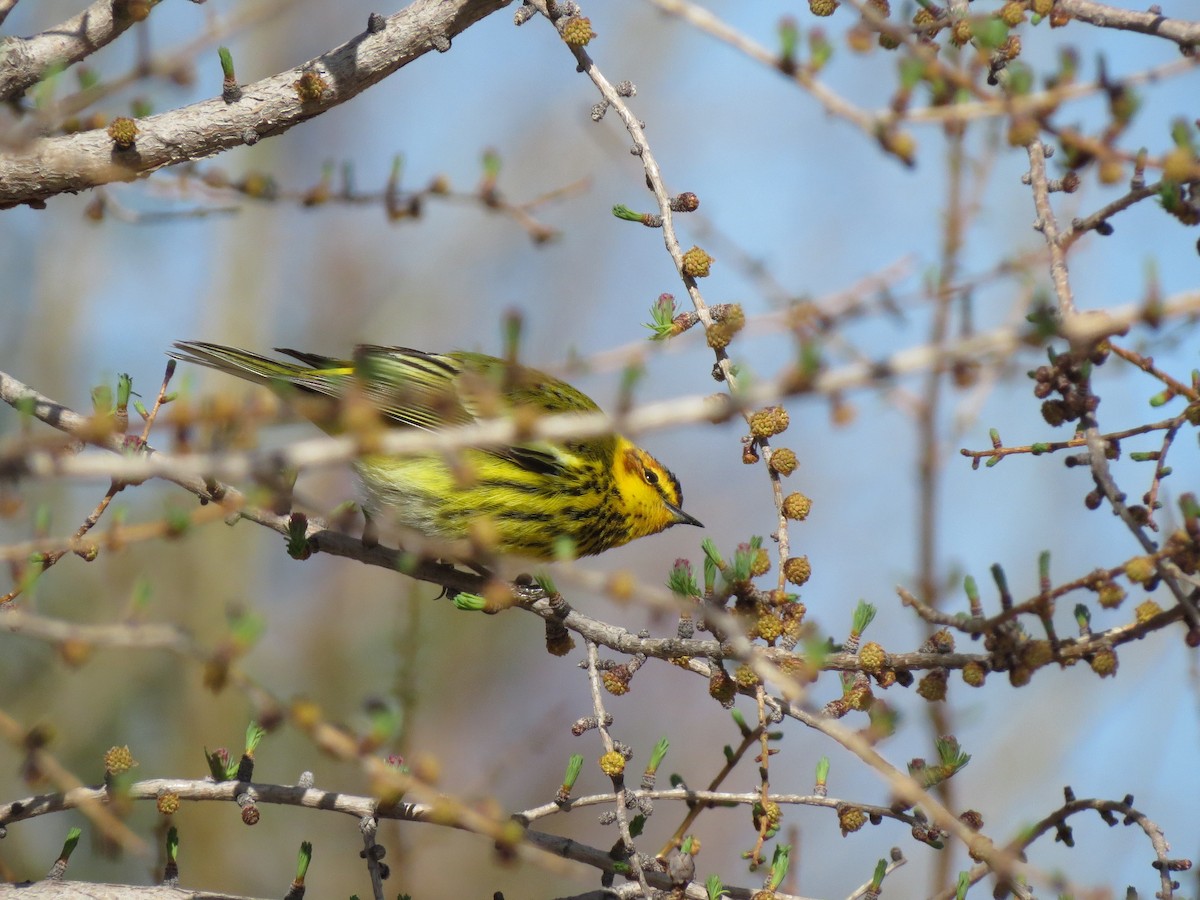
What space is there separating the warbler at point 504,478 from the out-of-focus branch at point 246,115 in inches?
48.5

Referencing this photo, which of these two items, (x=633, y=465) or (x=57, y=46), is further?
(x=633, y=465)

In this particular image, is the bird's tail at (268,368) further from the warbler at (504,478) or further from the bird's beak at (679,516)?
the bird's beak at (679,516)

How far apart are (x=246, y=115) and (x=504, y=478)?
2061 mm

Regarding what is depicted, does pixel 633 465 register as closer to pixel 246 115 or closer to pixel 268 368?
pixel 268 368

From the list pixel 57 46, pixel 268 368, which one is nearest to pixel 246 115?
pixel 57 46

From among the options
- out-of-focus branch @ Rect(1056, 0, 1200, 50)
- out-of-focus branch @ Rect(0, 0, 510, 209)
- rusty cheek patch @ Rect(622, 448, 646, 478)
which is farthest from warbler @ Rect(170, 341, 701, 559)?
out-of-focus branch @ Rect(1056, 0, 1200, 50)

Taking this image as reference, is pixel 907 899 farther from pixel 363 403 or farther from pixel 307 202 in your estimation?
pixel 363 403

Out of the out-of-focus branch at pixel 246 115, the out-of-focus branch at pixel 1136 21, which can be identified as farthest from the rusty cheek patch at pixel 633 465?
the out-of-focus branch at pixel 1136 21

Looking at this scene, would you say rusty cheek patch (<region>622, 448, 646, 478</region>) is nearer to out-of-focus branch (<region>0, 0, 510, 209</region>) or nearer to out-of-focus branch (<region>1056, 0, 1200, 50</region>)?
out-of-focus branch (<region>0, 0, 510, 209</region>)

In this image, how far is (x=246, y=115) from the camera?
327 centimetres

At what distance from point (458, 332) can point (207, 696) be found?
4.37 m

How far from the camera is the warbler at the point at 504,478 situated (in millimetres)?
4781

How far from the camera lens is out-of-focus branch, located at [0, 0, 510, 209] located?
3.11 meters

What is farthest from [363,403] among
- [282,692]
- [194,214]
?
[282,692]
